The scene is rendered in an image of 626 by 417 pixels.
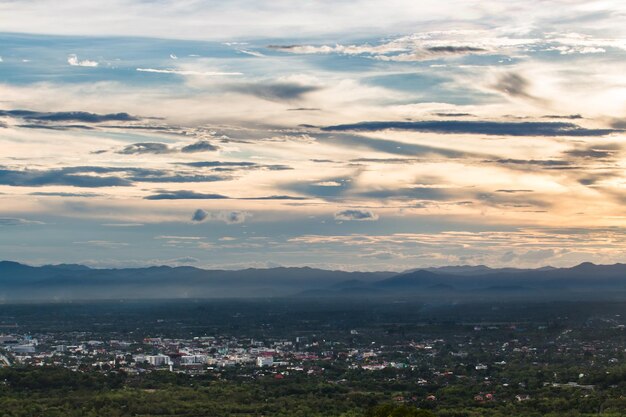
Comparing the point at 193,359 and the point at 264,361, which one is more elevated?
the point at 193,359

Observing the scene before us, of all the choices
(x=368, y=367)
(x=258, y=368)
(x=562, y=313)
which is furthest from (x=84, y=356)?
(x=562, y=313)

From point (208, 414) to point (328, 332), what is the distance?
303 ft

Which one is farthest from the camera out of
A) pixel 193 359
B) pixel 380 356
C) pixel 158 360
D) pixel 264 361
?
pixel 380 356

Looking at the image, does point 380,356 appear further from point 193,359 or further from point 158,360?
point 158,360

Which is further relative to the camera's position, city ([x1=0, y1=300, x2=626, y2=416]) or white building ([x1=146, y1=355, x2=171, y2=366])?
white building ([x1=146, y1=355, x2=171, y2=366])

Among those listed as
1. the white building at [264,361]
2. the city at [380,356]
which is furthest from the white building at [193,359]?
the white building at [264,361]

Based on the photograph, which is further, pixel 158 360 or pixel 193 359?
pixel 193 359

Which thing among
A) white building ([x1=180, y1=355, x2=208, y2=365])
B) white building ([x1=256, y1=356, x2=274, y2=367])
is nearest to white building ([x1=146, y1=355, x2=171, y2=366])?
white building ([x1=180, y1=355, x2=208, y2=365])

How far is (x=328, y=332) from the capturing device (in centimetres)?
16525

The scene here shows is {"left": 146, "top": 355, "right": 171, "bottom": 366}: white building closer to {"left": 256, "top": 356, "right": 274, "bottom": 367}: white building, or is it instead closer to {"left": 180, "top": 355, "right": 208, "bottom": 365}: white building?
{"left": 180, "top": 355, "right": 208, "bottom": 365}: white building

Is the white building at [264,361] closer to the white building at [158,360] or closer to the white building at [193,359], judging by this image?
the white building at [193,359]

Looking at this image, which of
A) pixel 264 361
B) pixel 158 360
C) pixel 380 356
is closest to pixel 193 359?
pixel 158 360

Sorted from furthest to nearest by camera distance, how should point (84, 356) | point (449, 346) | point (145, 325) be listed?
point (145, 325) → point (449, 346) → point (84, 356)

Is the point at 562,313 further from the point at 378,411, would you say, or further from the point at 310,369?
the point at 378,411
